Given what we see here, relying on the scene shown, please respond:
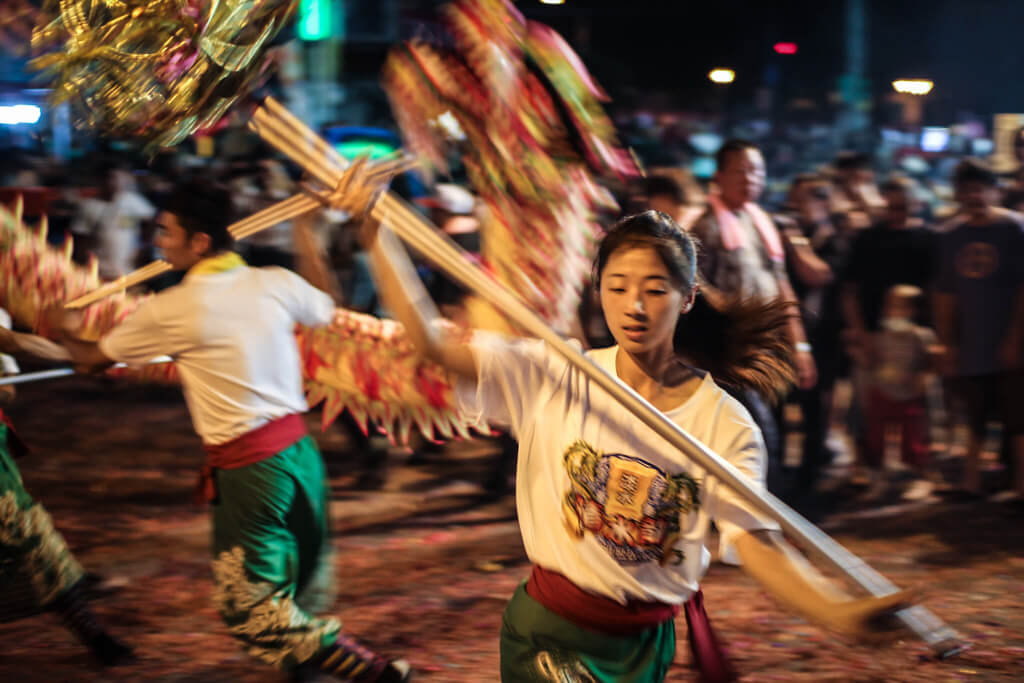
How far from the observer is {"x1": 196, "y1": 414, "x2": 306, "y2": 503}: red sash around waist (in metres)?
3.53

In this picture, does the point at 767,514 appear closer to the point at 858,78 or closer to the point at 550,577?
the point at 550,577

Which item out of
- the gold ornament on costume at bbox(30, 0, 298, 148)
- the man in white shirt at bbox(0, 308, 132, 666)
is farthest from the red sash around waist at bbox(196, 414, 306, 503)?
the gold ornament on costume at bbox(30, 0, 298, 148)

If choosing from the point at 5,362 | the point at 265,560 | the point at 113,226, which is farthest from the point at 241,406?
the point at 113,226

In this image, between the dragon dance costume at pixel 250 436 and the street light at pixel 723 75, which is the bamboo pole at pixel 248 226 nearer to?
the dragon dance costume at pixel 250 436

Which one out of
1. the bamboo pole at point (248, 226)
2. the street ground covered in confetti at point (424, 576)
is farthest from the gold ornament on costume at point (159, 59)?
the street ground covered in confetti at point (424, 576)

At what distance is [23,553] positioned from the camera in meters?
3.88

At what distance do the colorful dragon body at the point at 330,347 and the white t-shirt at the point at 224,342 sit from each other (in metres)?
0.53

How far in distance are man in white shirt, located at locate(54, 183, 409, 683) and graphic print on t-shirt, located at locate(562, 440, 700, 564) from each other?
5.30ft

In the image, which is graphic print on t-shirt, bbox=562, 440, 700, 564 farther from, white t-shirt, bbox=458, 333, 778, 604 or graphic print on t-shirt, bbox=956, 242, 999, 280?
graphic print on t-shirt, bbox=956, 242, 999, 280

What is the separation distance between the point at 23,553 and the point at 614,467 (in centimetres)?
256

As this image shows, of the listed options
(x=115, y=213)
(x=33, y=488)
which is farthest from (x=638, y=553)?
(x=115, y=213)

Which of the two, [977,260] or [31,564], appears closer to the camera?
[31,564]

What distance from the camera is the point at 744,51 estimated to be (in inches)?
941

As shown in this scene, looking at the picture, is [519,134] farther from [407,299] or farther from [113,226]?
[113,226]
